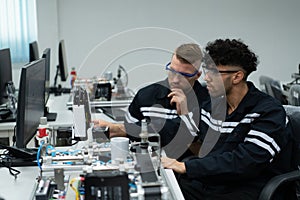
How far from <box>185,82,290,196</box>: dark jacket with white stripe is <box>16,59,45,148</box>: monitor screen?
0.76m

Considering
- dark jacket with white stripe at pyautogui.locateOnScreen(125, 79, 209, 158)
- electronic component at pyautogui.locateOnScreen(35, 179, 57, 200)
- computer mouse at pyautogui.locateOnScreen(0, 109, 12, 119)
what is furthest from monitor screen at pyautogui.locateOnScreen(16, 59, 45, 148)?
computer mouse at pyautogui.locateOnScreen(0, 109, 12, 119)

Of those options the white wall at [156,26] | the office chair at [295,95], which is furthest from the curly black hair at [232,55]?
the white wall at [156,26]

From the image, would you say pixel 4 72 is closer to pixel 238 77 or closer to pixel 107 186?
pixel 238 77

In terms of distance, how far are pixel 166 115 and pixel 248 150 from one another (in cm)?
69

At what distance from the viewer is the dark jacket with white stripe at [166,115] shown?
2.40 m

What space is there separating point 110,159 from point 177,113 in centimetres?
86

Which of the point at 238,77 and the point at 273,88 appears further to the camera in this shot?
the point at 273,88

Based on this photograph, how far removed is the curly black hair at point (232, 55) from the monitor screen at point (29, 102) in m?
0.85

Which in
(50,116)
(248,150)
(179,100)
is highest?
(179,100)

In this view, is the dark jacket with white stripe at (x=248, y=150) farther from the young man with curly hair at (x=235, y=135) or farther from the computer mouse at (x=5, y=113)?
the computer mouse at (x=5, y=113)

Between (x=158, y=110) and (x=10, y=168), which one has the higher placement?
(x=158, y=110)

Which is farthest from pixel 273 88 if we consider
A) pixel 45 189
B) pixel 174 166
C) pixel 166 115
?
pixel 45 189

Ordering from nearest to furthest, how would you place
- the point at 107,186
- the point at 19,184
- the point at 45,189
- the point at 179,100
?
the point at 107,186 → the point at 45,189 → the point at 19,184 → the point at 179,100

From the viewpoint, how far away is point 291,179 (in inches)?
74.9
